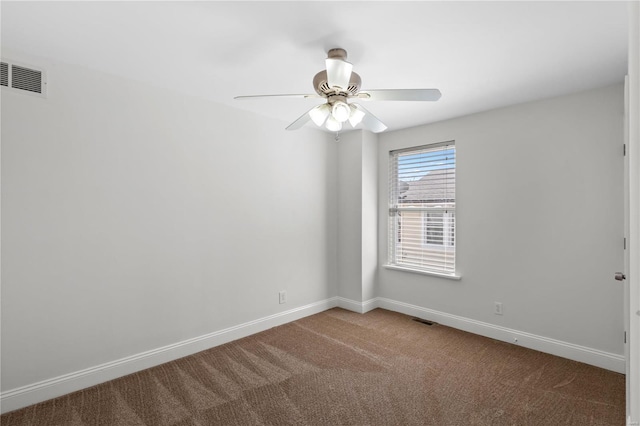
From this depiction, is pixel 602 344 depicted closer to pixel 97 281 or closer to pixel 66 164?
pixel 97 281

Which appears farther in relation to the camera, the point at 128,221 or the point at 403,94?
the point at 128,221

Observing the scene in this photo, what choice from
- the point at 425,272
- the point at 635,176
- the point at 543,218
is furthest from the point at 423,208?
the point at 635,176

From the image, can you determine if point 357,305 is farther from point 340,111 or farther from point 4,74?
point 4,74

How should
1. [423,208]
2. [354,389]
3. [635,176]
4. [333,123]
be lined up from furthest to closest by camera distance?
[423,208] < [354,389] < [333,123] < [635,176]

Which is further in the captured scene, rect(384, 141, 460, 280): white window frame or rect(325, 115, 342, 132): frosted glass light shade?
rect(384, 141, 460, 280): white window frame

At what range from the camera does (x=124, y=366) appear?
8.54ft

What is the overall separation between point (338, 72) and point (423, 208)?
2.53 m

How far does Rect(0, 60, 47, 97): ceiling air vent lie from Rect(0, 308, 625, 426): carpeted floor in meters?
2.13

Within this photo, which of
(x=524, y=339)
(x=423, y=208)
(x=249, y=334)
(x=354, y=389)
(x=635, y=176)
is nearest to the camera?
(x=635, y=176)

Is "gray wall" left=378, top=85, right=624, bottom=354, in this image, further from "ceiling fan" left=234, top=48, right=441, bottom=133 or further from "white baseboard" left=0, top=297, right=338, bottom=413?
"white baseboard" left=0, top=297, right=338, bottom=413

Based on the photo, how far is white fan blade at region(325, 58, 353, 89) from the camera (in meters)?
1.77

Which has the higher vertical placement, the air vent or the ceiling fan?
the air vent

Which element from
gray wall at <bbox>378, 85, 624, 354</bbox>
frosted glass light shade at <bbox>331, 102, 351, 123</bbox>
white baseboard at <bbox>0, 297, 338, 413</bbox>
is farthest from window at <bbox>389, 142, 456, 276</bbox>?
frosted glass light shade at <bbox>331, 102, 351, 123</bbox>

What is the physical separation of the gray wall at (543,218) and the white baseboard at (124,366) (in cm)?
211
